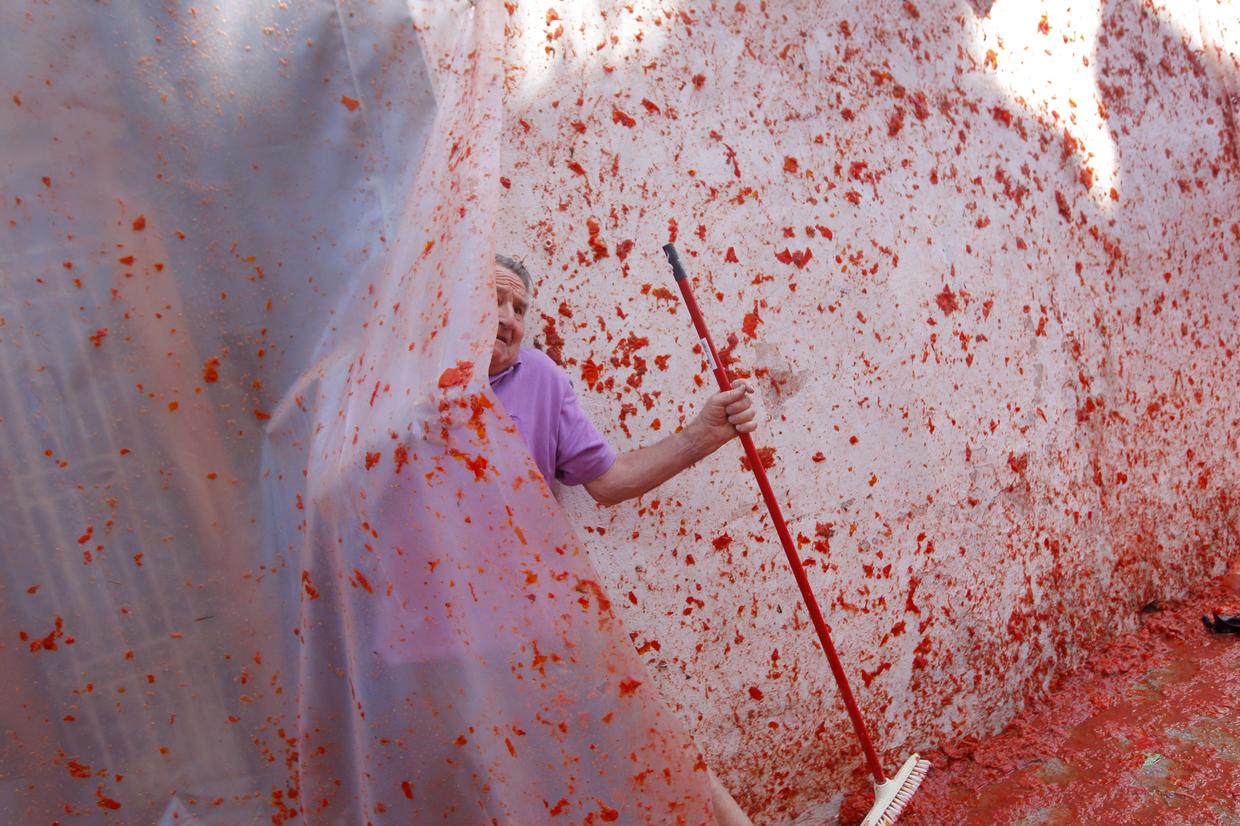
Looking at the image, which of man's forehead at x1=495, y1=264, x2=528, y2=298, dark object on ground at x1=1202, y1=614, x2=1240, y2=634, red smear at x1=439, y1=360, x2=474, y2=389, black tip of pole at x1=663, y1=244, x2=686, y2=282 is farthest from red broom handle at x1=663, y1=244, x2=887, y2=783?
dark object on ground at x1=1202, y1=614, x2=1240, y2=634

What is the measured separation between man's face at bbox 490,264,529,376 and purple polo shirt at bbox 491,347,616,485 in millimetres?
25

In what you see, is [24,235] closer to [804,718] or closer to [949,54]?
[804,718]

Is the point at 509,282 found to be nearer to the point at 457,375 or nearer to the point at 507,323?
the point at 507,323

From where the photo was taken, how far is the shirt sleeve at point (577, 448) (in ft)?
6.27

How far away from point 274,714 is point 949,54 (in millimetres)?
2445

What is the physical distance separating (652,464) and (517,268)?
49 centimetres

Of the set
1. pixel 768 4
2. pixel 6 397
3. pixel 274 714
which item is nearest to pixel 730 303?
pixel 768 4

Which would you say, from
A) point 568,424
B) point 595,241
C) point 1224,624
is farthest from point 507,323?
point 1224,624

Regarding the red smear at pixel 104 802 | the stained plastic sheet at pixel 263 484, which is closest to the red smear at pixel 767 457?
the stained plastic sheet at pixel 263 484

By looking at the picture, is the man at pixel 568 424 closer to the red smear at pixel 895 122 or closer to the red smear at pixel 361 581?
the red smear at pixel 361 581

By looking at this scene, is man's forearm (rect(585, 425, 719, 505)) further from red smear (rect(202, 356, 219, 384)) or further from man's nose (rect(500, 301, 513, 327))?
red smear (rect(202, 356, 219, 384))

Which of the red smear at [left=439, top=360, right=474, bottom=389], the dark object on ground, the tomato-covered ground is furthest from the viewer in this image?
the dark object on ground

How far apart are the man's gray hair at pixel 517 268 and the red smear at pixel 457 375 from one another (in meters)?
0.49

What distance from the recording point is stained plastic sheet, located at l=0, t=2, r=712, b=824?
145 centimetres
